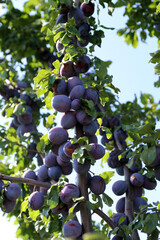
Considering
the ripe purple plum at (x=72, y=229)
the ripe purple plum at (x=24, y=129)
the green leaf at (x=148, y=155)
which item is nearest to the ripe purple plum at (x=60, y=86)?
the green leaf at (x=148, y=155)

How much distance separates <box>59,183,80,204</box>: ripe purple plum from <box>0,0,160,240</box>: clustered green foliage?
3 centimetres

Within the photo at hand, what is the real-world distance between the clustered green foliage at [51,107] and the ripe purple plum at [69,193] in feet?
0.11

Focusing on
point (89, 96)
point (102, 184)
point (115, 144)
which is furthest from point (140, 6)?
point (102, 184)

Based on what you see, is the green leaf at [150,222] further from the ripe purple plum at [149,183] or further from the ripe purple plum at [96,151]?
the ripe purple plum at [149,183]

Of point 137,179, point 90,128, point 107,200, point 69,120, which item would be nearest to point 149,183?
point 137,179

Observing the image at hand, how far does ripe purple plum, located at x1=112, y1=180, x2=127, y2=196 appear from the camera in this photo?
193 cm

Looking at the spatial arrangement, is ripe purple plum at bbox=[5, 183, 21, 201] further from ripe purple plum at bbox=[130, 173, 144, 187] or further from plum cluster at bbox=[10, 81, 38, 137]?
plum cluster at bbox=[10, 81, 38, 137]

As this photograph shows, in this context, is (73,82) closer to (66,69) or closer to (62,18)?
(66,69)

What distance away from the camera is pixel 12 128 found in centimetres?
279

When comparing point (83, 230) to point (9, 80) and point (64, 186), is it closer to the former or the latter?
point (64, 186)

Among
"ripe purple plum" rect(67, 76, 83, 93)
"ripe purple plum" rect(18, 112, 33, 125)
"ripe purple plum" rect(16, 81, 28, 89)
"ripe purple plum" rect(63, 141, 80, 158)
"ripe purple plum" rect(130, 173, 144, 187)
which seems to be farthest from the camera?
"ripe purple plum" rect(16, 81, 28, 89)

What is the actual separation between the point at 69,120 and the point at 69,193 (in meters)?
0.37

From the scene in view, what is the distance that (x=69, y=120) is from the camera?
158 centimetres

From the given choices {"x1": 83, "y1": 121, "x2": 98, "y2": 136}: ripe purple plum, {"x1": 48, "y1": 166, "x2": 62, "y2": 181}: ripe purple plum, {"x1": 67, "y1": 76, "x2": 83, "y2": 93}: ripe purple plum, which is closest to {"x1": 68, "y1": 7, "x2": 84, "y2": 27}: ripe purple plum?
{"x1": 67, "y1": 76, "x2": 83, "y2": 93}: ripe purple plum
